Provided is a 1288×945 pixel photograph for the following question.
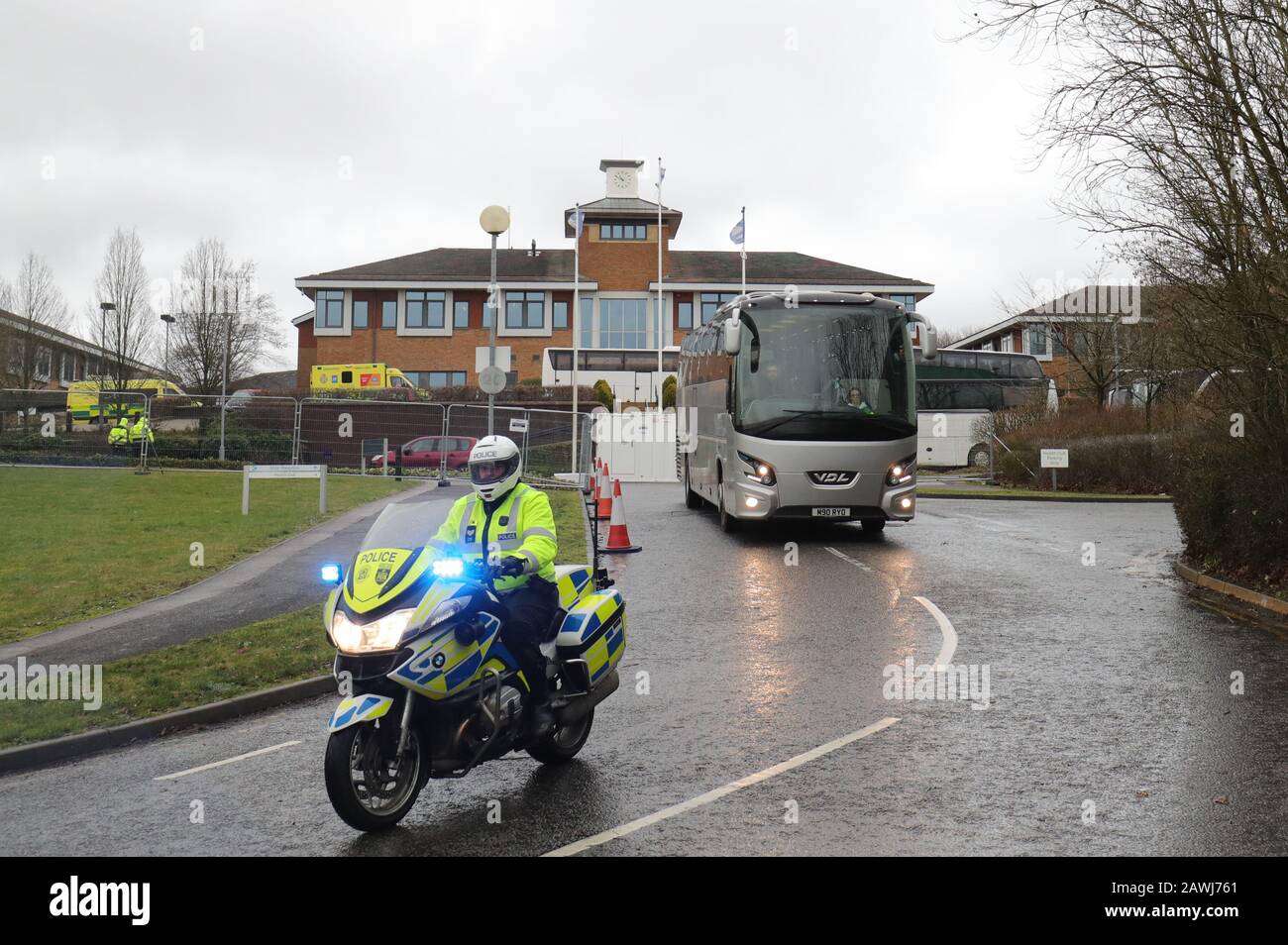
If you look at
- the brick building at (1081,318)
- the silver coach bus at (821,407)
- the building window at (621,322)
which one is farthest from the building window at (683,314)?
the silver coach bus at (821,407)

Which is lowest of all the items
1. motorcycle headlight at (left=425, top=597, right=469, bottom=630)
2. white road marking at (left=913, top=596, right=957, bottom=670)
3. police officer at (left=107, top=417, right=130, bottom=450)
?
white road marking at (left=913, top=596, right=957, bottom=670)

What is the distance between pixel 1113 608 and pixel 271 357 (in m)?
49.6

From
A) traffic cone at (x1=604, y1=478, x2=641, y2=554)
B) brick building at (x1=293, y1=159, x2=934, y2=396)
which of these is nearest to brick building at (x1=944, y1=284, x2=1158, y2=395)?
brick building at (x1=293, y1=159, x2=934, y2=396)

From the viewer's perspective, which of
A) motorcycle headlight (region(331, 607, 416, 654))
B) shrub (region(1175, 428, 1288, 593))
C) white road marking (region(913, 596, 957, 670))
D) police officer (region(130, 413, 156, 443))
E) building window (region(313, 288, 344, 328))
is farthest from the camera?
building window (region(313, 288, 344, 328))

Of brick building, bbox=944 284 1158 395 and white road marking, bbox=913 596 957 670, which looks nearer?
white road marking, bbox=913 596 957 670

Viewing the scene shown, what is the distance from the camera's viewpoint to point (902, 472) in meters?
16.5

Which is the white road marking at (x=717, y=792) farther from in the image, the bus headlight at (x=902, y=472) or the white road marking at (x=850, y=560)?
the bus headlight at (x=902, y=472)

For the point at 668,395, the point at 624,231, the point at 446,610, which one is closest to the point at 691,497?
the point at 446,610

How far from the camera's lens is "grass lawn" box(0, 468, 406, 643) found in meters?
12.3

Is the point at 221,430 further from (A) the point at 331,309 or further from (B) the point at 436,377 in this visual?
(A) the point at 331,309

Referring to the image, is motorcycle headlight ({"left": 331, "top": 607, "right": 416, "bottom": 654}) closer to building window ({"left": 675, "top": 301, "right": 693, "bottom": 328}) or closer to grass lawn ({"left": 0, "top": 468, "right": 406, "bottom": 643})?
grass lawn ({"left": 0, "top": 468, "right": 406, "bottom": 643})

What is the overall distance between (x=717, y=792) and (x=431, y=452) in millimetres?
25712

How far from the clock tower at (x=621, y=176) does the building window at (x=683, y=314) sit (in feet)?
20.8
